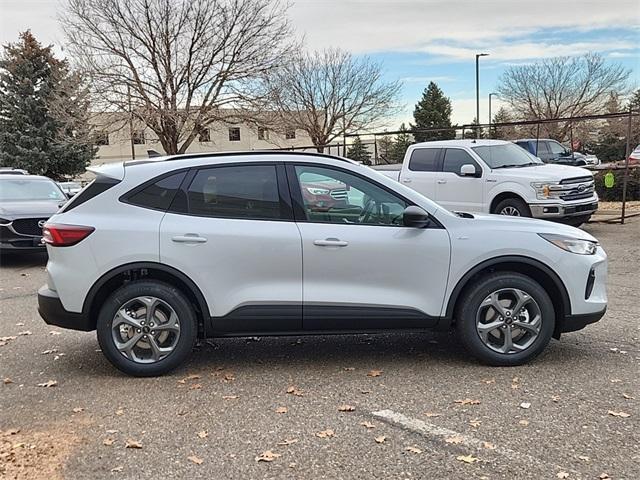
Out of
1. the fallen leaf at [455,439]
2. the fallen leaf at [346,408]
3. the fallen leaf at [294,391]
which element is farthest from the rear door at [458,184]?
the fallen leaf at [455,439]

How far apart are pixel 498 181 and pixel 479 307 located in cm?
728

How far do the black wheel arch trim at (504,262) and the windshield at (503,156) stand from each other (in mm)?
7392

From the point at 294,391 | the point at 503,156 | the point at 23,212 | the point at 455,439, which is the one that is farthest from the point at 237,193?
the point at 503,156

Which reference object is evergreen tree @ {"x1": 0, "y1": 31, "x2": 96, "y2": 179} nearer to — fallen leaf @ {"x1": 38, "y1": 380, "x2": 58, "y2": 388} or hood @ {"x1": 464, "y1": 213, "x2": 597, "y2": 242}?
fallen leaf @ {"x1": 38, "y1": 380, "x2": 58, "y2": 388}

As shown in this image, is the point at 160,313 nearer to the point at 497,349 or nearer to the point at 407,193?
the point at 407,193

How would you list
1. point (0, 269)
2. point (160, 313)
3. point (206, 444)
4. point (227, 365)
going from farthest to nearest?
point (0, 269), point (227, 365), point (160, 313), point (206, 444)

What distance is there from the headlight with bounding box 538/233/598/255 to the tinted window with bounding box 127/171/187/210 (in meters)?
2.91

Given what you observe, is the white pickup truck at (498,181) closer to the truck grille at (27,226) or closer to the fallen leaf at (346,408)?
the truck grille at (27,226)

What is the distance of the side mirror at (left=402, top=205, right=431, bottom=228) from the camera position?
4.67 m

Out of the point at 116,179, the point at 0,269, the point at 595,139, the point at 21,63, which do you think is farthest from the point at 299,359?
the point at 21,63

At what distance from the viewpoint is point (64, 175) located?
38938 mm

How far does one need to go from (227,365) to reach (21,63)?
36.9m

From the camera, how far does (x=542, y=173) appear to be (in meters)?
11.4

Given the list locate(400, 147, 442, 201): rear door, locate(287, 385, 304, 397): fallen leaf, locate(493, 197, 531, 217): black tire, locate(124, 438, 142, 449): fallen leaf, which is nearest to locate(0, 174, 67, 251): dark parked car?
locate(400, 147, 442, 201): rear door
